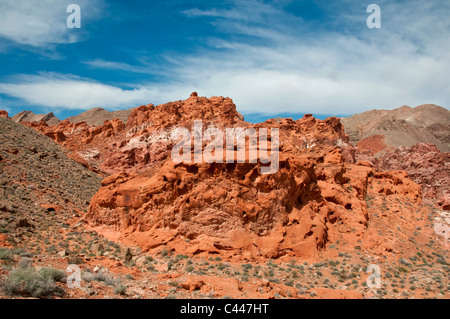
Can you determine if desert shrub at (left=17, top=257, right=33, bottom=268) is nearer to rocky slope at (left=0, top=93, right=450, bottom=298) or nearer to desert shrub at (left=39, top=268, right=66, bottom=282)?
rocky slope at (left=0, top=93, right=450, bottom=298)

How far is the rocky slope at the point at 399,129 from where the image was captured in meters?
90.2

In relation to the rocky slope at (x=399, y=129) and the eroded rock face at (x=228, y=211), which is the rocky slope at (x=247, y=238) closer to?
the eroded rock face at (x=228, y=211)

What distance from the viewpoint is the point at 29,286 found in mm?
7789

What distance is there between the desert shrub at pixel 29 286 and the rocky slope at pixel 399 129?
89208mm

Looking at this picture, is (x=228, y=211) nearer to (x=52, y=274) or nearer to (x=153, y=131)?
(x=52, y=274)

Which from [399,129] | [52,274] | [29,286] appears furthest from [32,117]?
[29,286]

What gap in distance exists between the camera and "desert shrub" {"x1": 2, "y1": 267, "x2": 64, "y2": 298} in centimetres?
759

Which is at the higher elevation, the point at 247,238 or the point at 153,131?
the point at 153,131

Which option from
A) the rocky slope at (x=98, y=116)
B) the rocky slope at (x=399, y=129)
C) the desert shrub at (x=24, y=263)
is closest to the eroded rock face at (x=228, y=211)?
the desert shrub at (x=24, y=263)

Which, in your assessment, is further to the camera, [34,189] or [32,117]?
[32,117]

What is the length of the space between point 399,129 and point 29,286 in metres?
107

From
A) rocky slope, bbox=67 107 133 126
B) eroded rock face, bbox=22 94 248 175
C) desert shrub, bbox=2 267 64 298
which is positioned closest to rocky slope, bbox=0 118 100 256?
→ desert shrub, bbox=2 267 64 298

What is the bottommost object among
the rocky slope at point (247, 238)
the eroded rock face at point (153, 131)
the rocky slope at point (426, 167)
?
the rocky slope at point (247, 238)

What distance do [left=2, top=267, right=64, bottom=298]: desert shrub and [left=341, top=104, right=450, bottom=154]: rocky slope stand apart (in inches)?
3512
